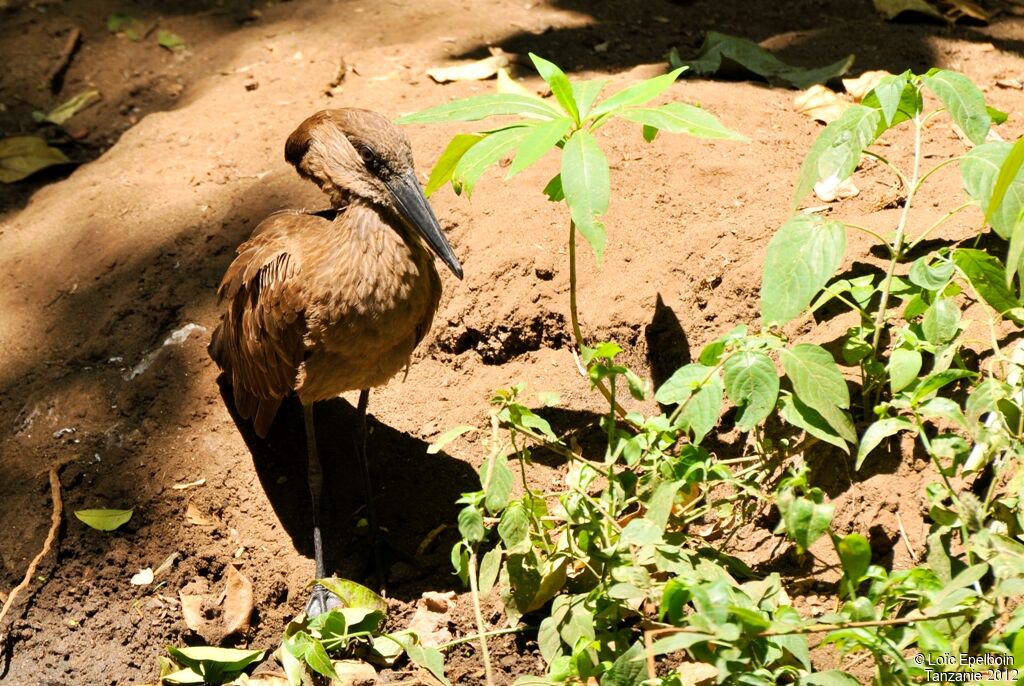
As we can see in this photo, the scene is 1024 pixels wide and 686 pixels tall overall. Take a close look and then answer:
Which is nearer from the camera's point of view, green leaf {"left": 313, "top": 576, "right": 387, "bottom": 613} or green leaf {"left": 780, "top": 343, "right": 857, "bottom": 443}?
green leaf {"left": 780, "top": 343, "right": 857, "bottom": 443}

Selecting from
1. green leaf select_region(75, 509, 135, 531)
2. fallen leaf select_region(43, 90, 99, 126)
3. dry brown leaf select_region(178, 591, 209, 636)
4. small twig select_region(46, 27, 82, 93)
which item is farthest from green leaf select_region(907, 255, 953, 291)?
small twig select_region(46, 27, 82, 93)

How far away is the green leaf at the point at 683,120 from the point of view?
3.07 m

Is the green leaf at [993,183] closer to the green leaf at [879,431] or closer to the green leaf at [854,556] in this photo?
the green leaf at [879,431]

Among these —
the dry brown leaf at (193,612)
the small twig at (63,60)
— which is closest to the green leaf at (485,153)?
the dry brown leaf at (193,612)

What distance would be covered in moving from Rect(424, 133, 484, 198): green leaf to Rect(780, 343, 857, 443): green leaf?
1.18 meters

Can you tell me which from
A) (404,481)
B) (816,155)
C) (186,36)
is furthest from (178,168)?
(816,155)

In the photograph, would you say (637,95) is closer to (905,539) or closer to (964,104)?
(964,104)

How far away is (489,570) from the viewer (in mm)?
3236

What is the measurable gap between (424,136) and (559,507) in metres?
2.16

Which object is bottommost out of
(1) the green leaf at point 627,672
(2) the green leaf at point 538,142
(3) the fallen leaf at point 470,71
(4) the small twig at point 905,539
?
(1) the green leaf at point 627,672

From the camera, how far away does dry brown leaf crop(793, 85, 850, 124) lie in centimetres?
463

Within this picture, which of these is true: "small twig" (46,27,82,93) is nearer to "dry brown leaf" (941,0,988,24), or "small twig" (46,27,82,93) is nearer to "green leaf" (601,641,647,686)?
"dry brown leaf" (941,0,988,24)

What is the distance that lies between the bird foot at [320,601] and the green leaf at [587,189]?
1.61 m

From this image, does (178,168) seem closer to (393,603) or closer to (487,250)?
(487,250)
